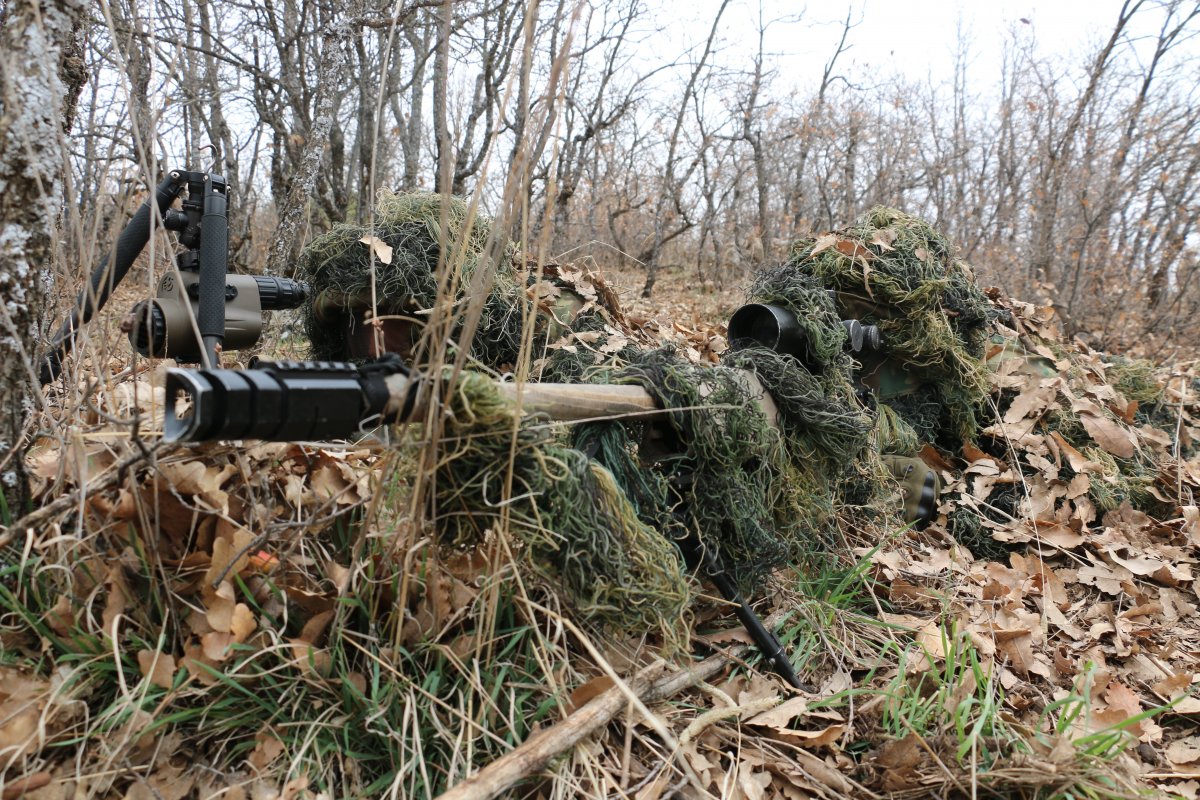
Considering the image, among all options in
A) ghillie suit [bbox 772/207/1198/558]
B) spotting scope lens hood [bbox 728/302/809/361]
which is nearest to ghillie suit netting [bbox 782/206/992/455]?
ghillie suit [bbox 772/207/1198/558]

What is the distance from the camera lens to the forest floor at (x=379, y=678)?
4.78 ft

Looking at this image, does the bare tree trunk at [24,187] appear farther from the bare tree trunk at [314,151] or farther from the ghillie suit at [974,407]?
the bare tree trunk at [314,151]

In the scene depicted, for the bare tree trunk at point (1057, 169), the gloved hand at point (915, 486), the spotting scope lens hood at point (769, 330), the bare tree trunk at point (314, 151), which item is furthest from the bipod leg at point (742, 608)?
the bare tree trunk at point (1057, 169)

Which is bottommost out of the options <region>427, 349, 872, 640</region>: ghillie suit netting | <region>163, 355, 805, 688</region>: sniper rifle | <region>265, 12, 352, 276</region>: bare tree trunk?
<region>427, 349, 872, 640</region>: ghillie suit netting

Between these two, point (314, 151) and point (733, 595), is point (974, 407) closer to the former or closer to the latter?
point (733, 595)

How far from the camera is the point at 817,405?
2.46m

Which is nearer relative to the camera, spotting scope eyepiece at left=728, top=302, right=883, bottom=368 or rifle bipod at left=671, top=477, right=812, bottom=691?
rifle bipod at left=671, top=477, right=812, bottom=691

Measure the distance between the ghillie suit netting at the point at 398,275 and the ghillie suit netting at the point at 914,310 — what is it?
1.43 m

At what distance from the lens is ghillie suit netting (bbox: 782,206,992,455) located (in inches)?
135

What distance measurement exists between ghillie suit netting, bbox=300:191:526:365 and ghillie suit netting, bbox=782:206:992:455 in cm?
143

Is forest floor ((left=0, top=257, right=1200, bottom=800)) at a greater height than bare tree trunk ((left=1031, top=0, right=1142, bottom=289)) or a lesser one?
lesser

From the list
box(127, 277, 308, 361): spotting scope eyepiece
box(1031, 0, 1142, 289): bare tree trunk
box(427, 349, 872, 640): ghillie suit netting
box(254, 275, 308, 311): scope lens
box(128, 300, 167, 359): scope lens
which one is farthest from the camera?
box(1031, 0, 1142, 289): bare tree trunk

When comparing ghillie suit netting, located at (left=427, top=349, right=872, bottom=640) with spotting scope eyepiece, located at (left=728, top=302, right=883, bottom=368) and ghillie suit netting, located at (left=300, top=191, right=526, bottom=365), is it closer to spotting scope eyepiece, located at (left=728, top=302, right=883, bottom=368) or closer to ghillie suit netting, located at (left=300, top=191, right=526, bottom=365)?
spotting scope eyepiece, located at (left=728, top=302, right=883, bottom=368)

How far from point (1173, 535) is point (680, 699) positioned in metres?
2.81
